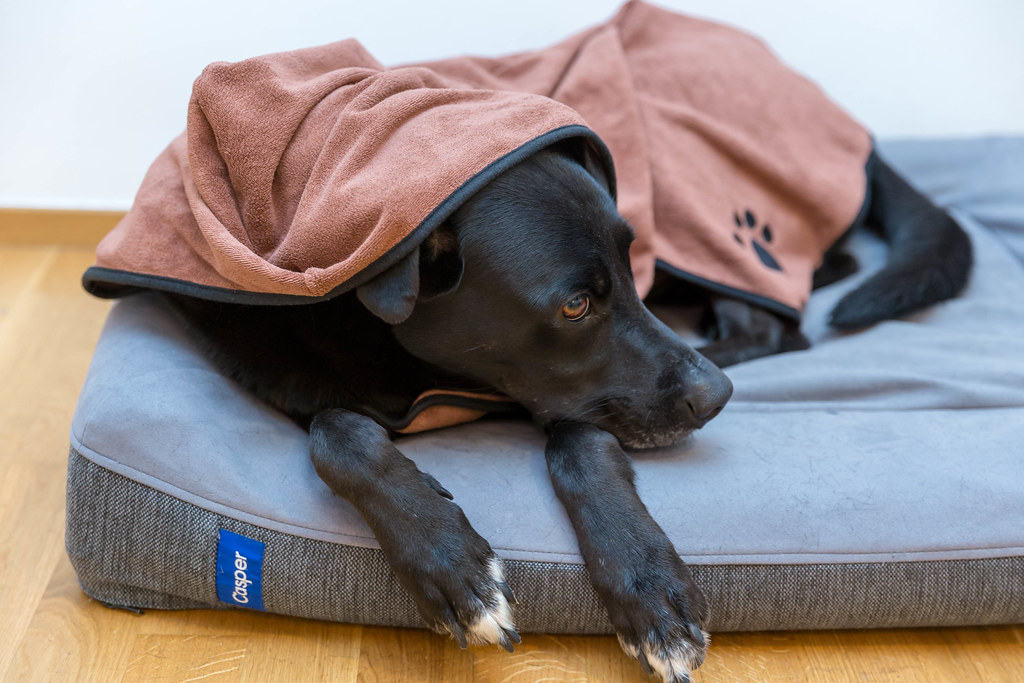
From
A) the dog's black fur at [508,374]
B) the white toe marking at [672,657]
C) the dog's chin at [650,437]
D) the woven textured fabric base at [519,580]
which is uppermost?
the dog's black fur at [508,374]

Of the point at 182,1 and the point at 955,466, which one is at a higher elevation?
the point at 182,1

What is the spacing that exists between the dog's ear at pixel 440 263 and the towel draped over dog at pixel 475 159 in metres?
0.08

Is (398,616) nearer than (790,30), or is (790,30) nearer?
(398,616)

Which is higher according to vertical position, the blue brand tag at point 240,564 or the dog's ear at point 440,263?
the dog's ear at point 440,263

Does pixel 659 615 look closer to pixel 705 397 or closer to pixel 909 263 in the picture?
pixel 705 397

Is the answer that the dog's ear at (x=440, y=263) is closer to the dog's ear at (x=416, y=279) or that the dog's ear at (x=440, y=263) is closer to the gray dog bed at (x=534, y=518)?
the dog's ear at (x=416, y=279)

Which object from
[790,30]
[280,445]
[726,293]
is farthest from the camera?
[790,30]

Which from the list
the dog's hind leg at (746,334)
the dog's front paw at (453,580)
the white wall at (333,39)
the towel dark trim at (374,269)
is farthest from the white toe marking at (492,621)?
the white wall at (333,39)

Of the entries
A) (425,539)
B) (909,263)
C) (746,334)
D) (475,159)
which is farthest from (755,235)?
(425,539)

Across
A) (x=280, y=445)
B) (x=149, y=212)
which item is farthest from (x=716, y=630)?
(x=149, y=212)

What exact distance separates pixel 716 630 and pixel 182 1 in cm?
211

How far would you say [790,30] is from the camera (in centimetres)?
258

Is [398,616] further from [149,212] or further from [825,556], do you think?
[149,212]

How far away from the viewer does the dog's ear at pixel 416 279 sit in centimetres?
117
